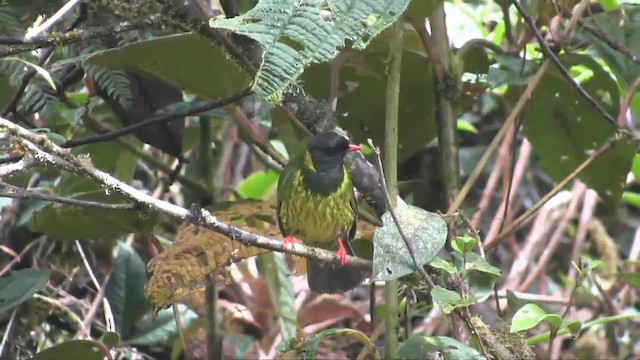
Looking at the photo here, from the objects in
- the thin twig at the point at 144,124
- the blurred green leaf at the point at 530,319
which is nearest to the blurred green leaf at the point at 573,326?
the blurred green leaf at the point at 530,319

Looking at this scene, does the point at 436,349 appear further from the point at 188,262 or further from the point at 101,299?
the point at 101,299

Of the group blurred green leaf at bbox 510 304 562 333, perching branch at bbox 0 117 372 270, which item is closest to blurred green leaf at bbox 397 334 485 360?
blurred green leaf at bbox 510 304 562 333

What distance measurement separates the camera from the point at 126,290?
2.66 meters

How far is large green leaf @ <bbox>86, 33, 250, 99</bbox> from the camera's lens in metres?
2.12

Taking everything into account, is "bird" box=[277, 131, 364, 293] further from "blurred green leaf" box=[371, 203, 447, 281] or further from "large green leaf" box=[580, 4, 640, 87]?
"large green leaf" box=[580, 4, 640, 87]

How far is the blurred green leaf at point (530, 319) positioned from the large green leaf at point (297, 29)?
0.62m

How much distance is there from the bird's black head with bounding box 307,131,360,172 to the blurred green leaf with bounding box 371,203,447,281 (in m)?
0.44

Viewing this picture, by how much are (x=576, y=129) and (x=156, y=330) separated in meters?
1.40

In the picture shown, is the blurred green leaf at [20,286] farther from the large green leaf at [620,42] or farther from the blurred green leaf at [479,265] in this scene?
the large green leaf at [620,42]

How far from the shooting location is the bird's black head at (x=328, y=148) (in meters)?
2.28

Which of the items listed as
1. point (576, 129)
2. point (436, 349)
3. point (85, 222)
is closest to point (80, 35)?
point (85, 222)

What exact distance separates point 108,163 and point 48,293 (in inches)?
17.9

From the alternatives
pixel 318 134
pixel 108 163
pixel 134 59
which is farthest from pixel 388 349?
pixel 108 163

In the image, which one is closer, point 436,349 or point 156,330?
point 436,349
